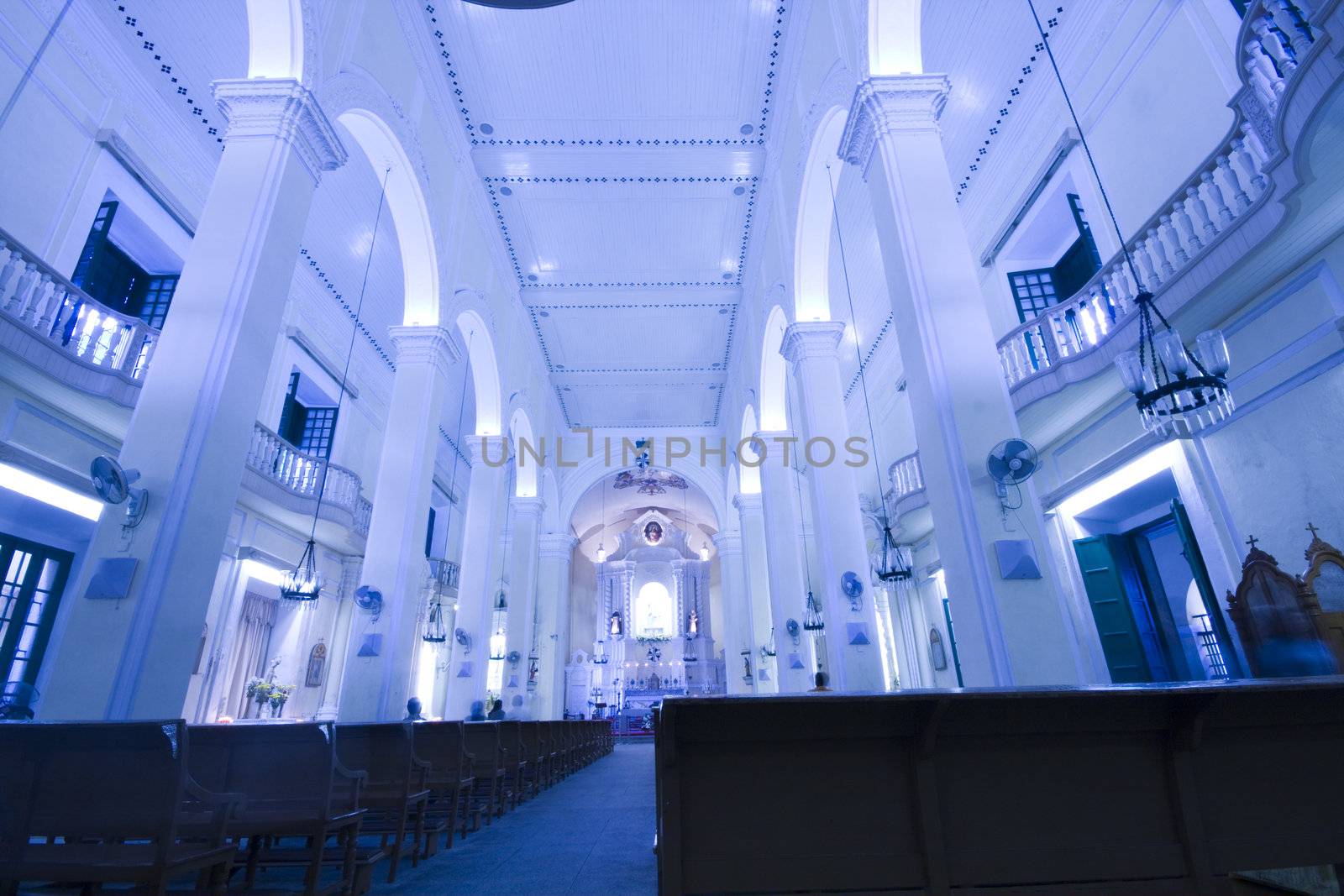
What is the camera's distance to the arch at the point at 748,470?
13336 millimetres

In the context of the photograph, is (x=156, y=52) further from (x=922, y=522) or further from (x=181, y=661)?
(x=922, y=522)

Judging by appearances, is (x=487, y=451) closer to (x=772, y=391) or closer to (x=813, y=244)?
(x=772, y=391)

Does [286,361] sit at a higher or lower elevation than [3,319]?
higher

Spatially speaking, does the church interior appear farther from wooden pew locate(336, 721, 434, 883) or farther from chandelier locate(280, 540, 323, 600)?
chandelier locate(280, 540, 323, 600)

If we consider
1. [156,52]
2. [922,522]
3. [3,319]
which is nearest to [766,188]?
[922,522]

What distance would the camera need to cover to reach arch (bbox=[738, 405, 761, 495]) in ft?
43.8

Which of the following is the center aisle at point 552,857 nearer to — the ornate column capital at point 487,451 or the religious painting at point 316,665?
the ornate column capital at point 487,451

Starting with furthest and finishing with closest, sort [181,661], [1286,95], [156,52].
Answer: [156,52], [181,661], [1286,95]

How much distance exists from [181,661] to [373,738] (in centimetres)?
117

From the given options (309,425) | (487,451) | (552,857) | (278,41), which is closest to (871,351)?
(487,451)

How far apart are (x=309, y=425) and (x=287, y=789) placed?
1107 cm

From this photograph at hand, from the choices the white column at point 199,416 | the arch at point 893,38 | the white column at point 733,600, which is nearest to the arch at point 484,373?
the white column at point 199,416

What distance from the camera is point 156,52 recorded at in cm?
742

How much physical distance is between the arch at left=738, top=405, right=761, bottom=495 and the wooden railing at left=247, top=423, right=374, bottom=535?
7.00 metres
